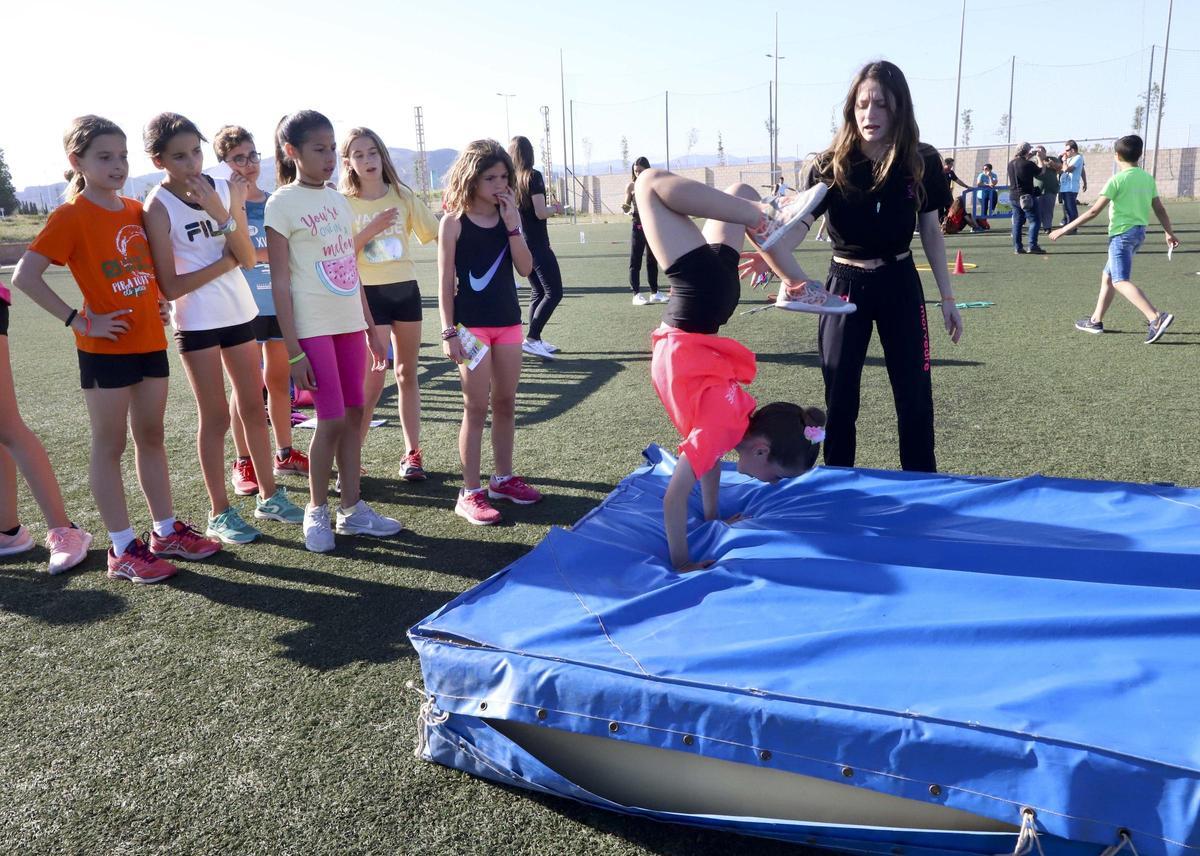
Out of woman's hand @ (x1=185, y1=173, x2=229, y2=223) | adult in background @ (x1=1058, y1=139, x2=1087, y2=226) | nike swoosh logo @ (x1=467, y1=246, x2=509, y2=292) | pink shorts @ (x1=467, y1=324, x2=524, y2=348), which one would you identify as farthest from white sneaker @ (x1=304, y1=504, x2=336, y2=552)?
adult in background @ (x1=1058, y1=139, x2=1087, y2=226)

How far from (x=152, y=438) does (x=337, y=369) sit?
835 mm

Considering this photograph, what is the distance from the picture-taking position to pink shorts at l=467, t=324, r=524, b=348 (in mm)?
4359

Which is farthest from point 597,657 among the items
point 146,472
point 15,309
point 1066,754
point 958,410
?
point 15,309

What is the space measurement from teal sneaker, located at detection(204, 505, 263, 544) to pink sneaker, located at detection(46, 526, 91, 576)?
544 millimetres

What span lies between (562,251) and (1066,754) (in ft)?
78.0

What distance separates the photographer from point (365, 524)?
4.27 m

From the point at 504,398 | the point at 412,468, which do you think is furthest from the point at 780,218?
the point at 412,468

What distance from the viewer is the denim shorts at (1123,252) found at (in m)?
8.21

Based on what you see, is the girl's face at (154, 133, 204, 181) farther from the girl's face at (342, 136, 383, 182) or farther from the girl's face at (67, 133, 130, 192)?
the girl's face at (342, 136, 383, 182)

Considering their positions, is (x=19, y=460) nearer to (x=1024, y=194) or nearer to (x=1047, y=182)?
(x=1024, y=194)

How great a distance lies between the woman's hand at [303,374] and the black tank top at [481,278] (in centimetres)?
77

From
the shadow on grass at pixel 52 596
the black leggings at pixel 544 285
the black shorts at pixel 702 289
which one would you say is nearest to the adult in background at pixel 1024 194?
the black leggings at pixel 544 285

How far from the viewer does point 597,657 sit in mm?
2373

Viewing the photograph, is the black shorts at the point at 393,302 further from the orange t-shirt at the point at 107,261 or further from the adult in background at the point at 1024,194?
the adult in background at the point at 1024,194
